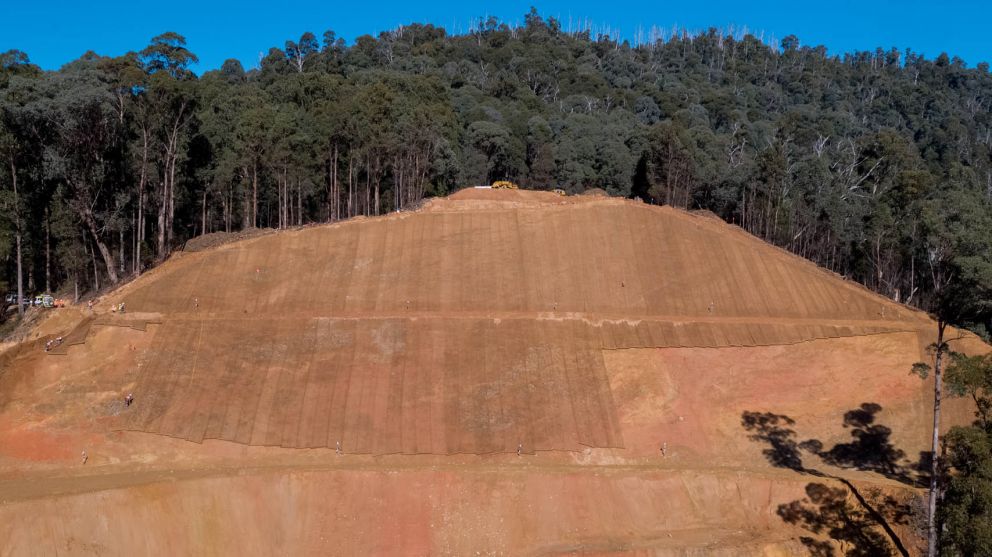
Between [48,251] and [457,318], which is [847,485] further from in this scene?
[48,251]

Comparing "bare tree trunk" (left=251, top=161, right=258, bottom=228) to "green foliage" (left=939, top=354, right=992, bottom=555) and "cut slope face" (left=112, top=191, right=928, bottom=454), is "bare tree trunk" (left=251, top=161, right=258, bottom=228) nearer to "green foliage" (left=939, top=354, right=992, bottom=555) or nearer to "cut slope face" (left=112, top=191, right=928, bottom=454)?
"cut slope face" (left=112, top=191, right=928, bottom=454)

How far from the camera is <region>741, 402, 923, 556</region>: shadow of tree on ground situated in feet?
89.4

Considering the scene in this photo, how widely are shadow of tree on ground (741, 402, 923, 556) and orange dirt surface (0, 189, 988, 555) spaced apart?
0.15 meters

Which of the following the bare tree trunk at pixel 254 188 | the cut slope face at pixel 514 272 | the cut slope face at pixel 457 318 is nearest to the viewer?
the cut slope face at pixel 457 318

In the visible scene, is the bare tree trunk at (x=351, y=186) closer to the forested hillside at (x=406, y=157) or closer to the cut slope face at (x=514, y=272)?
the forested hillside at (x=406, y=157)

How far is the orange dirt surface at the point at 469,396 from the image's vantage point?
2762cm

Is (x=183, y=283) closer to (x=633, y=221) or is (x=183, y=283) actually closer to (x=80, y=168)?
(x=80, y=168)

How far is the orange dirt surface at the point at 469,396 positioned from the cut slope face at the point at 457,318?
14 centimetres

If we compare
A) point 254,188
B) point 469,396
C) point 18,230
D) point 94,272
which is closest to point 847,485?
point 469,396

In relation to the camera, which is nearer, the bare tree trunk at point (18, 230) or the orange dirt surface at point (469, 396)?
the orange dirt surface at point (469, 396)

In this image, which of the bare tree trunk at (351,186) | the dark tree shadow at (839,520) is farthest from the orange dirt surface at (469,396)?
the bare tree trunk at (351,186)

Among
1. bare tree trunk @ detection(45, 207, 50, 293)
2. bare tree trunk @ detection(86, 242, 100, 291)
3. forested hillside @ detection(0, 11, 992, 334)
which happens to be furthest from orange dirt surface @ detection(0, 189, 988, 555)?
bare tree trunk @ detection(45, 207, 50, 293)

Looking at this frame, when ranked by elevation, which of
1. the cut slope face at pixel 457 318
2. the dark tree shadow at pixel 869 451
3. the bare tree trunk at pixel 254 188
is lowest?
the dark tree shadow at pixel 869 451

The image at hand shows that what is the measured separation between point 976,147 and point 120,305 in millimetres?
113292
